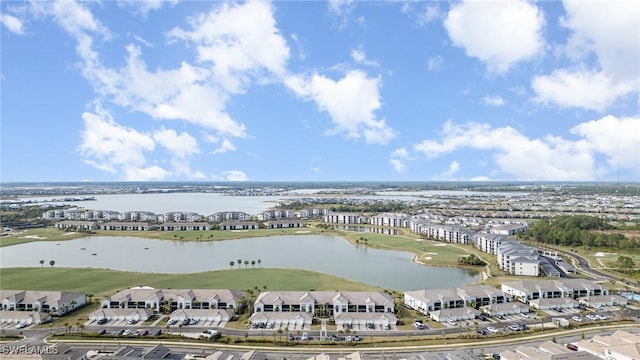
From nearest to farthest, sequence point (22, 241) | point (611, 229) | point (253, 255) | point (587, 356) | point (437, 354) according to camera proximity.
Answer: point (587, 356) < point (437, 354) < point (253, 255) < point (22, 241) < point (611, 229)

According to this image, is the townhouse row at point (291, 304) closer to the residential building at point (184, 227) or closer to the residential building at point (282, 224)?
the residential building at point (184, 227)

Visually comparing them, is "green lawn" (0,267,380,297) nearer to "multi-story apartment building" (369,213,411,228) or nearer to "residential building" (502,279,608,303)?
"residential building" (502,279,608,303)


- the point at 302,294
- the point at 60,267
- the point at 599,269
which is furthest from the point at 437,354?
the point at 60,267

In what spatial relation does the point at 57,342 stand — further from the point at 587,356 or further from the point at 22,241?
the point at 22,241

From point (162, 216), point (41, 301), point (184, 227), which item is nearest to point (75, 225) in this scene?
point (162, 216)

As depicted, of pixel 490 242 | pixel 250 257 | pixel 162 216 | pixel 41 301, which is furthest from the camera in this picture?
pixel 162 216

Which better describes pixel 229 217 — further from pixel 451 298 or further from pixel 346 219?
pixel 451 298
